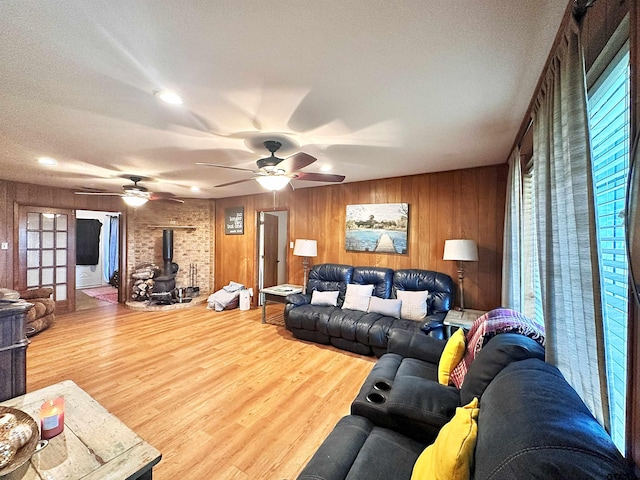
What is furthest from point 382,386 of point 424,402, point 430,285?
point 430,285

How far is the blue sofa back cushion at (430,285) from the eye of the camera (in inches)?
140

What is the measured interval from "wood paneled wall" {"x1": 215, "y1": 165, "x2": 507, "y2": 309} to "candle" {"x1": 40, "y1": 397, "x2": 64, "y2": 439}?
3839 mm

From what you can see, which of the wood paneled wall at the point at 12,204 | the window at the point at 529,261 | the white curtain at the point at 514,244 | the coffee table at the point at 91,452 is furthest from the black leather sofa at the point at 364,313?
the wood paneled wall at the point at 12,204

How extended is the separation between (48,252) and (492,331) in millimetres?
7322

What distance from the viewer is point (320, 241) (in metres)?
4.98

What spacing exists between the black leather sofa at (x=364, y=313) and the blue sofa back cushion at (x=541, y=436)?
A: 6.95 feet

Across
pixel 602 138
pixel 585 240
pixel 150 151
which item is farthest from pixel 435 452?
pixel 150 151

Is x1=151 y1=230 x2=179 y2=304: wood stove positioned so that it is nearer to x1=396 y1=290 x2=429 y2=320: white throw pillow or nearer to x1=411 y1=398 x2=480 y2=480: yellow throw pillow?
x1=396 y1=290 x2=429 y2=320: white throw pillow

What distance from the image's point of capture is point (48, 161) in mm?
3371

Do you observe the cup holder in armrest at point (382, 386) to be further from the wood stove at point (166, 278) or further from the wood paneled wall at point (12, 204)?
the wood paneled wall at point (12, 204)

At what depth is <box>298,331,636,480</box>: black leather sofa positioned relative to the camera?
0.64m

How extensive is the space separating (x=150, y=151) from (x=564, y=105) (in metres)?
3.53

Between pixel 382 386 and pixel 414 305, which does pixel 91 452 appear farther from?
pixel 414 305

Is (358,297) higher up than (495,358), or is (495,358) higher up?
(495,358)
